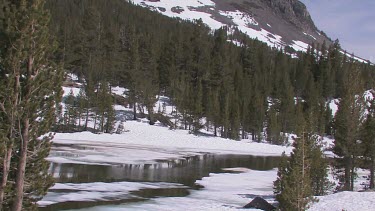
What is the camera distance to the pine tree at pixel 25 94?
50.2 ft

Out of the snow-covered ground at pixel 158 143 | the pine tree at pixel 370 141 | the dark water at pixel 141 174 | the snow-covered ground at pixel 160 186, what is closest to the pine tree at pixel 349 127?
the pine tree at pixel 370 141

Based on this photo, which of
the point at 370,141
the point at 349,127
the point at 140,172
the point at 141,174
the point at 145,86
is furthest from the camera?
the point at 145,86

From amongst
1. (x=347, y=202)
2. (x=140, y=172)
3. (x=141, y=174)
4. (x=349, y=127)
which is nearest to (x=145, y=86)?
(x=140, y=172)

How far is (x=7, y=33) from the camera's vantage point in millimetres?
15469

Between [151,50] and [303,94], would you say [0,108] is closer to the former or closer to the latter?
[151,50]

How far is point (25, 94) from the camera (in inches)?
625

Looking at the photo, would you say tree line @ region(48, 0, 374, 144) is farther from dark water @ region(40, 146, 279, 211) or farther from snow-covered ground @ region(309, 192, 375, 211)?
snow-covered ground @ region(309, 192, 375, 211)

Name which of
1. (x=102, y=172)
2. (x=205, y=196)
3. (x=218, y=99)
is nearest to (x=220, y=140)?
(x=218, y=99)

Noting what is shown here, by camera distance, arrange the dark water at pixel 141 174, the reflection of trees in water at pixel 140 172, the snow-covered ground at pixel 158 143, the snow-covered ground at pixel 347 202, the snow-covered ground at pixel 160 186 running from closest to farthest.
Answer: the snow-covered ground at pixel 347 202
the snow-covered ground at pixel 160 186
the dark water at pixel 141 174
the reflection of trees in water at pixel 140 172
the snow-covered ground at pixel 158 143

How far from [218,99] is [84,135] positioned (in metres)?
36.8

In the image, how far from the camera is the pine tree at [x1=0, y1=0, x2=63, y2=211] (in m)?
15.3

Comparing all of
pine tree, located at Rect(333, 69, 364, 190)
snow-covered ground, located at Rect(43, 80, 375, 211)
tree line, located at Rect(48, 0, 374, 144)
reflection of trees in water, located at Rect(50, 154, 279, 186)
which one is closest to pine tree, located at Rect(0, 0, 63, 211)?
snow-covered ground, located at Rect(43, 80, 375, 211)

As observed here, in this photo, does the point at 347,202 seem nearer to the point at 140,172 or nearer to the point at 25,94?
the point at 140,172

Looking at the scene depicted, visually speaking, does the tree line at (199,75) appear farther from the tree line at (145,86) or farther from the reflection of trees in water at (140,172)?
the reflection of trees in water at (140,172)
